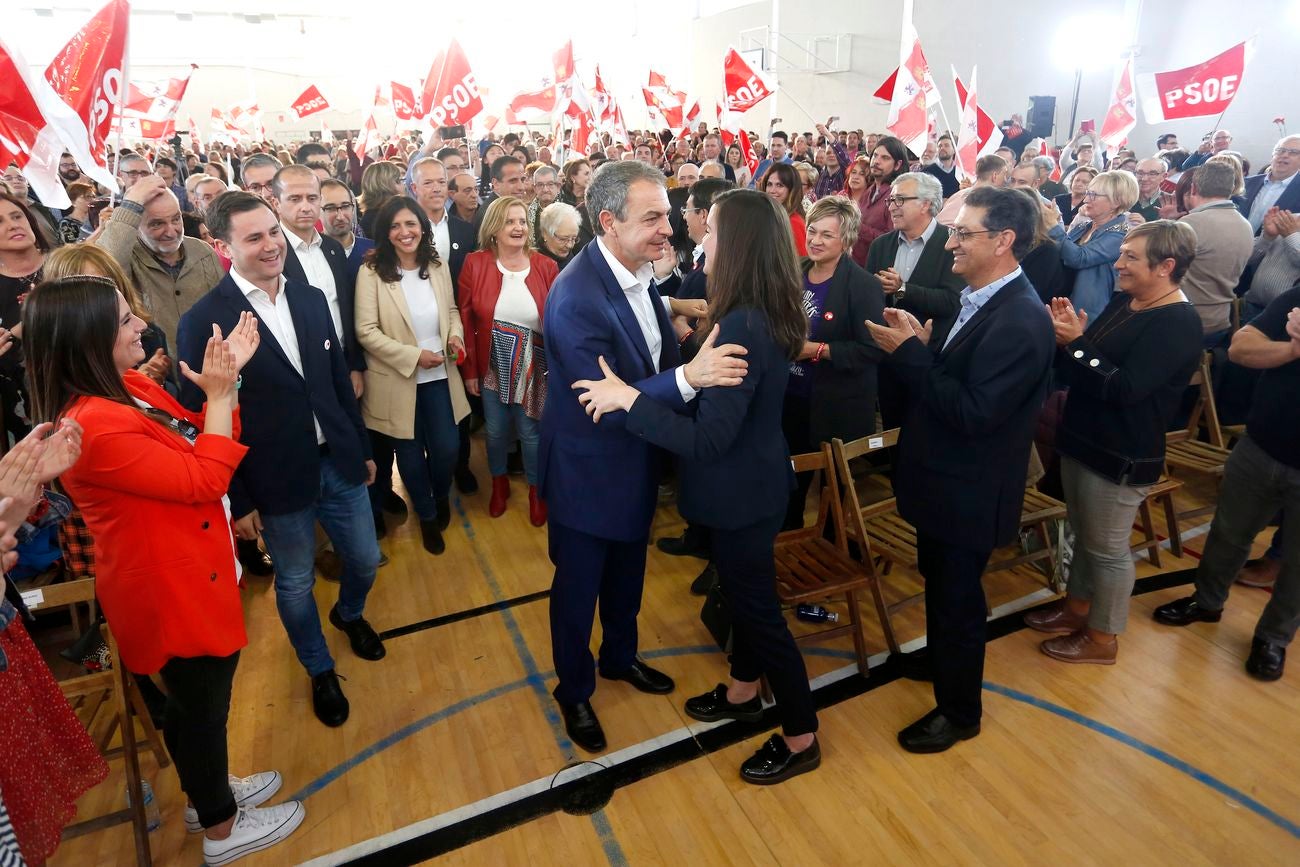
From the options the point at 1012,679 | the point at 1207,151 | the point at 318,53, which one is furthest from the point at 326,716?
the point at 318,53

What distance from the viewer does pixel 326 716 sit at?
2971 millimetres

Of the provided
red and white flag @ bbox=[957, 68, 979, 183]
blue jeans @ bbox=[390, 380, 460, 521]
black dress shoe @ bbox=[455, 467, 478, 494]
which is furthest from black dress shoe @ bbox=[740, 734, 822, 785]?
red and white flag @ bbox=[957, 68, 979, 183]

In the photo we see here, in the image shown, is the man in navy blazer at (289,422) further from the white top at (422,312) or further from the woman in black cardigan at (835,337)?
the woman in black cardigan at (835,337)

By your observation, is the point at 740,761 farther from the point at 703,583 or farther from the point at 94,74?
the point at 94,74

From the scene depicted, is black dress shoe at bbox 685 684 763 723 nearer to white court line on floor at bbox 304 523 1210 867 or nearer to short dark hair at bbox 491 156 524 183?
white court line on floor at bbox 304 523 1210 867

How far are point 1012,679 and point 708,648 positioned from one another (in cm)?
139

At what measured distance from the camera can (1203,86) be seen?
6.54 m

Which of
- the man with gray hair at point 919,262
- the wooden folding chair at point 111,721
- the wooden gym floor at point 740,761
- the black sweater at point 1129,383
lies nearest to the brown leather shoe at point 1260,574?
the wooden gym floor at point 740,761

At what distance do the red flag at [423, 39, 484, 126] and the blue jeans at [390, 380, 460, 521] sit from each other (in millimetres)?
4714

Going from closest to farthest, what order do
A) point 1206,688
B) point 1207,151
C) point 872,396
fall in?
point 1206,688
point 872,396
point 1207,151

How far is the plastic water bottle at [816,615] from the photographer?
11.8ft

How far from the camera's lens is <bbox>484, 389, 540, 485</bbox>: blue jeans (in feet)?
14.8

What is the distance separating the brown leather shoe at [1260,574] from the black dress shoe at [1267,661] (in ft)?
2.51

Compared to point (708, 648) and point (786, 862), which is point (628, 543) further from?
point (786, 862)
